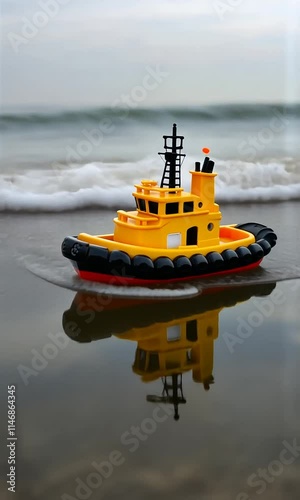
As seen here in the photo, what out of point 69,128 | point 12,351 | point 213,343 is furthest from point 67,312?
point 69,128

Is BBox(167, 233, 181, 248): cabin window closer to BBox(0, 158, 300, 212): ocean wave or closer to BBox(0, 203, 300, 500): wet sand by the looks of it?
BBox(0, 203, 300, 500): wet sand

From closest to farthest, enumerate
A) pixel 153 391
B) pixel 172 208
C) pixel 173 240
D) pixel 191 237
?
pixel 153 391 < pixel 172 208 < pixel 173 240 < pixel 191 237

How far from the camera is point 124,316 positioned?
7.60 meters

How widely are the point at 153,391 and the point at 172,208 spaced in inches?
135

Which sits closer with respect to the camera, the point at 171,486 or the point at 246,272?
the point at 171,486

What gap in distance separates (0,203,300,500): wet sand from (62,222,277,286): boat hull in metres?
0.44

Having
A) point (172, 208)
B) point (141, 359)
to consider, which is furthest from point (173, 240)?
point (141, 359)

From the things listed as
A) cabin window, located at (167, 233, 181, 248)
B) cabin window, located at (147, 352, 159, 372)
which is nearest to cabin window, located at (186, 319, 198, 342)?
cabin window, located at (147, 352, 159, 372)

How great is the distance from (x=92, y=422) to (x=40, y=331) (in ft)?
6.75

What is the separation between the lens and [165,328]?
7.24 meters

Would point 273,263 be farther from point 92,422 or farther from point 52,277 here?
point 92,422

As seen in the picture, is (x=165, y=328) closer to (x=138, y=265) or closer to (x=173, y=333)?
(x=173, y=333)

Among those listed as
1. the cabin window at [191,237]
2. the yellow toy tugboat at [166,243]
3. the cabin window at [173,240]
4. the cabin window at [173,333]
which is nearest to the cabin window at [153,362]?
the cabin window at [173,333]

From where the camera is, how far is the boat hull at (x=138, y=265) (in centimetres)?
845
